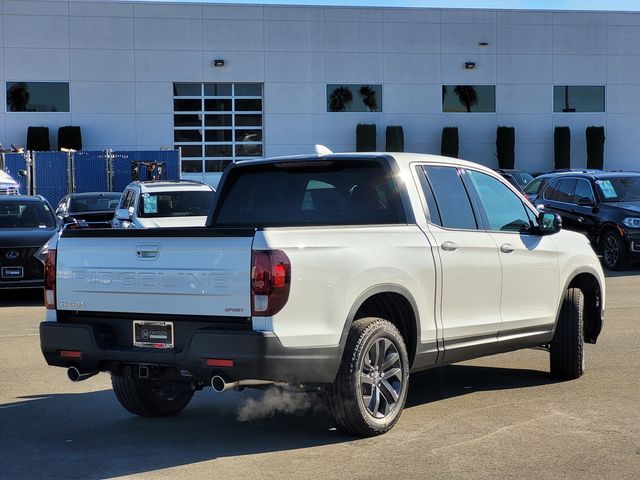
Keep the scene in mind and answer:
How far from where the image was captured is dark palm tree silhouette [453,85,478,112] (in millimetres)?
41875

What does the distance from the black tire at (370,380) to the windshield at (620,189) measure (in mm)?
13684

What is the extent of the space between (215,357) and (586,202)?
14841mm

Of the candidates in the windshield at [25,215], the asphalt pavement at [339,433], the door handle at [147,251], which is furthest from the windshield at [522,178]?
the door handle at [147,251]

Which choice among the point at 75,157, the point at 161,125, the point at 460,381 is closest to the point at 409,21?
the point at 161,125

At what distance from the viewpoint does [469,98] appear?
41969 mm

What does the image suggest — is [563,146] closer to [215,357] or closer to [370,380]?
[370,380]

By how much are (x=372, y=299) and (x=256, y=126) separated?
34288mm

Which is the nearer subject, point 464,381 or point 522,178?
point 464,381

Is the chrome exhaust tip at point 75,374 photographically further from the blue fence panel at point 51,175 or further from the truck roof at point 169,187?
the blue fence panel at point 51,175

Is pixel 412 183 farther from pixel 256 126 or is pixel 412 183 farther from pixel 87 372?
pixel 256 126

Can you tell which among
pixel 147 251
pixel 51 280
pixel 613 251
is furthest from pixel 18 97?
pixel 147 251

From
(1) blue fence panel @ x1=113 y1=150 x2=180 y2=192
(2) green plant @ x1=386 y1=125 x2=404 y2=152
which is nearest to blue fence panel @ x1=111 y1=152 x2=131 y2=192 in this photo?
(1) blue fence panel @ x1=113 y1=150 x2=180 y2=192

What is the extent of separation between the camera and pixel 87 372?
6.61 m

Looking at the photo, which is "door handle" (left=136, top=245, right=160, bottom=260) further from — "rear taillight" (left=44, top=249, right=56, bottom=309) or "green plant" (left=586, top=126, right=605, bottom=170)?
"green plant" (left=586, top=126, right=605, bottom=170)
